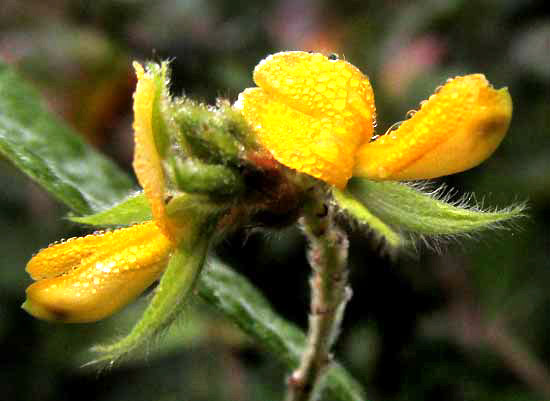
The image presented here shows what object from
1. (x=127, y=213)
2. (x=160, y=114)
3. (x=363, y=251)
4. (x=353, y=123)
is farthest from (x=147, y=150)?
(x=363, y=251)

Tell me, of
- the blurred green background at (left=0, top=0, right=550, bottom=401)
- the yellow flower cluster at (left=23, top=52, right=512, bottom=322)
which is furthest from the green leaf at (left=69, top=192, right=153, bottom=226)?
the blurred green background at (left=0, top=0, right=550, bottom=401)

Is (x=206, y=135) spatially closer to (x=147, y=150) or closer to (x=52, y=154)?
(x=147, y=150)

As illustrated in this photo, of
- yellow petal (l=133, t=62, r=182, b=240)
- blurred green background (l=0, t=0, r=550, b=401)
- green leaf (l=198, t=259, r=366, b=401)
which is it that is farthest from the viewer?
blurred green background (l=0, t=0, r=550, b=401)

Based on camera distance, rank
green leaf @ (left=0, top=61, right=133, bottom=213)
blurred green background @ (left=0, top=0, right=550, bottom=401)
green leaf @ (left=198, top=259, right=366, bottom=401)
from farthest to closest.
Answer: blurred green background @ (left=0, top=0, right=550, bottom=401) < green leaf @ (left=198, top=259, right=366, bottom=401) < green leaf @ (left=0, top=61, right=133, bottom=213)

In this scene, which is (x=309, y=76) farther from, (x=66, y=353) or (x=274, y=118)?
(x=66, y=353)

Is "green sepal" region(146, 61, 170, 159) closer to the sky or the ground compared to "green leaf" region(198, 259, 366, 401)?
closer to the sky

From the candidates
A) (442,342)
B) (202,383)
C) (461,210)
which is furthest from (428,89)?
(461,210)

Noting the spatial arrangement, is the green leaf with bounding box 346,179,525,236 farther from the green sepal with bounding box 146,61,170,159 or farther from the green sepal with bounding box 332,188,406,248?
the green sepal with bounding box 146,61,170,159
